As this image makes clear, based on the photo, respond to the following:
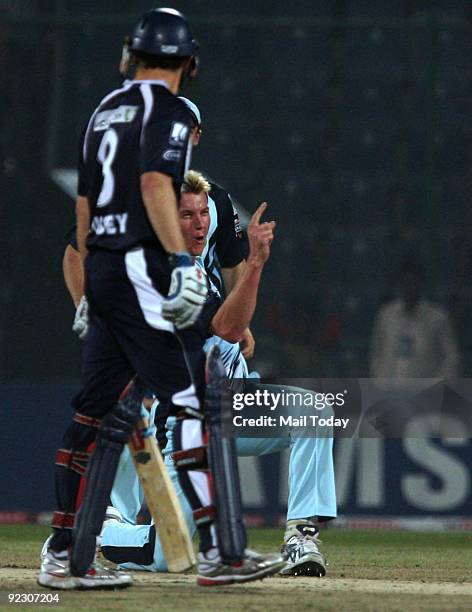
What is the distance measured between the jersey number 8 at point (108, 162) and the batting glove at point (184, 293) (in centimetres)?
33

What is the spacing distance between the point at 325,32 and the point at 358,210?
1213 millimetres

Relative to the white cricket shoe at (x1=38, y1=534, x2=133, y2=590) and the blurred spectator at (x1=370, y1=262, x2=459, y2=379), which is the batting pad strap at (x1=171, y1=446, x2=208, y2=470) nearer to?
the white cricket shoe at (x1=38, y1=534, x2=133, y2=590)

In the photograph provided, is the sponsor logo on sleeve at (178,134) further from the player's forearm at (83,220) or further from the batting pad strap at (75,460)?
the batting pad strap at (75,460)

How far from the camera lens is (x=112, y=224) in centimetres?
448

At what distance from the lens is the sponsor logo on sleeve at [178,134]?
→ 4.38 metres

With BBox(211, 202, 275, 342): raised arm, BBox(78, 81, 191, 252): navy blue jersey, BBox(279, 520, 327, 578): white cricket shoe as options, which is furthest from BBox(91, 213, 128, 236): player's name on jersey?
BBox(279, 520, 327, 578): white cricket shoe

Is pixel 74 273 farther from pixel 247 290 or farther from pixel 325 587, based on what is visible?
pixel 325 587

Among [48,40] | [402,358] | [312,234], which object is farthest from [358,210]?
[48,40]

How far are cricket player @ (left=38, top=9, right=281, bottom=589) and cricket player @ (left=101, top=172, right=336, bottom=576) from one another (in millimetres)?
682

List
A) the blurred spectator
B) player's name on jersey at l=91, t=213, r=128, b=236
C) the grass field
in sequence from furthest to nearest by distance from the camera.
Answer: the blurred spectator, player's name on jersey at l=91, t=213, r=128, b=236, the grass field

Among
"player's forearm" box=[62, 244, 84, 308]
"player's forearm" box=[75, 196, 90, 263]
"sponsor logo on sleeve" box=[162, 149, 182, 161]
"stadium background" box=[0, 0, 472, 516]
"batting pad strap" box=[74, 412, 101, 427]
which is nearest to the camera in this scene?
"sponsor logo on sleeve" box=[162, 149, 182, 161]

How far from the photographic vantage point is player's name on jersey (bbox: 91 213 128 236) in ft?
14.7

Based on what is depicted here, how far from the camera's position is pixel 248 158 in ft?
32.8

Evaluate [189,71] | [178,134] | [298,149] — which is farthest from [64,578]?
[298,149]
